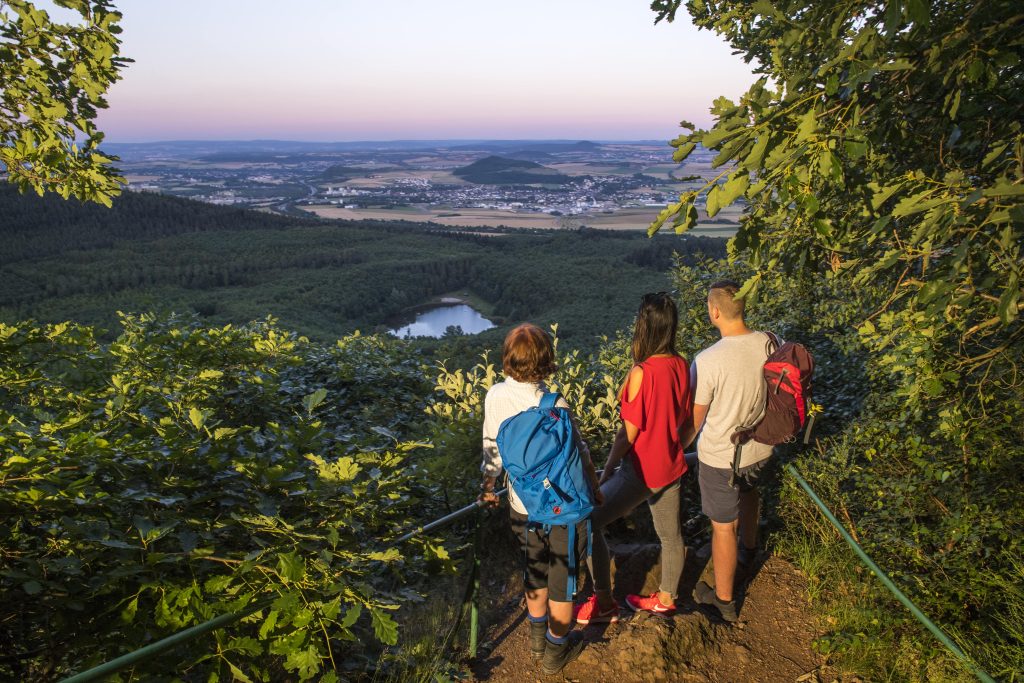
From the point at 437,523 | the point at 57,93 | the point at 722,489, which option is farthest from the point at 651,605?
the point at 57,93

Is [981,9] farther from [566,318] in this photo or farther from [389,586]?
[566,318]

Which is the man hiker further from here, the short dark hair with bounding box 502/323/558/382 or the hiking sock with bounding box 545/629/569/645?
the hiking sock with bounding box 545/629/569/645

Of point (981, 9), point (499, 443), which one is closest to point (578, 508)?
point (499, 443)

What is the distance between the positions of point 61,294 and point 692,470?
69.1 meters

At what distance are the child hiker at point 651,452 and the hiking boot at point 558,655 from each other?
0.27 m

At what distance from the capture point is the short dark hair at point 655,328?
2.96 metres

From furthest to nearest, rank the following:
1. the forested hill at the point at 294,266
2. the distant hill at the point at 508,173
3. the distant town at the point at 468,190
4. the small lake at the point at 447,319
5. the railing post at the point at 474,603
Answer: the distant hill at the point at 508,173
the distant town at the point at 468,190
the small lake at the point at 447,319
the forested hill at the point at 294,266
the railing post at the point at 474,603

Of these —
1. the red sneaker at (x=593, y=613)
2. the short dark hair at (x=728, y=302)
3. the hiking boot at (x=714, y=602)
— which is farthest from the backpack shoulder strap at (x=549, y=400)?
the hiking boot at (x=714, y=602)

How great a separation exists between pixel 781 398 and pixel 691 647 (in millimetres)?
1451

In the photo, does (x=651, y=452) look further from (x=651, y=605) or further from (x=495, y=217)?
(x=495, y=217)

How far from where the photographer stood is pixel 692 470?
469 centimetres

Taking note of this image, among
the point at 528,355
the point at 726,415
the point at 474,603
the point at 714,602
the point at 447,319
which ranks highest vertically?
the point at 528,355

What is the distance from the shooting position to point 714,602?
3.43m

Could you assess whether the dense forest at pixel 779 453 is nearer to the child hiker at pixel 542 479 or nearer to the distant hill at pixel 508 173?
the child hiker at pixel 542 479
